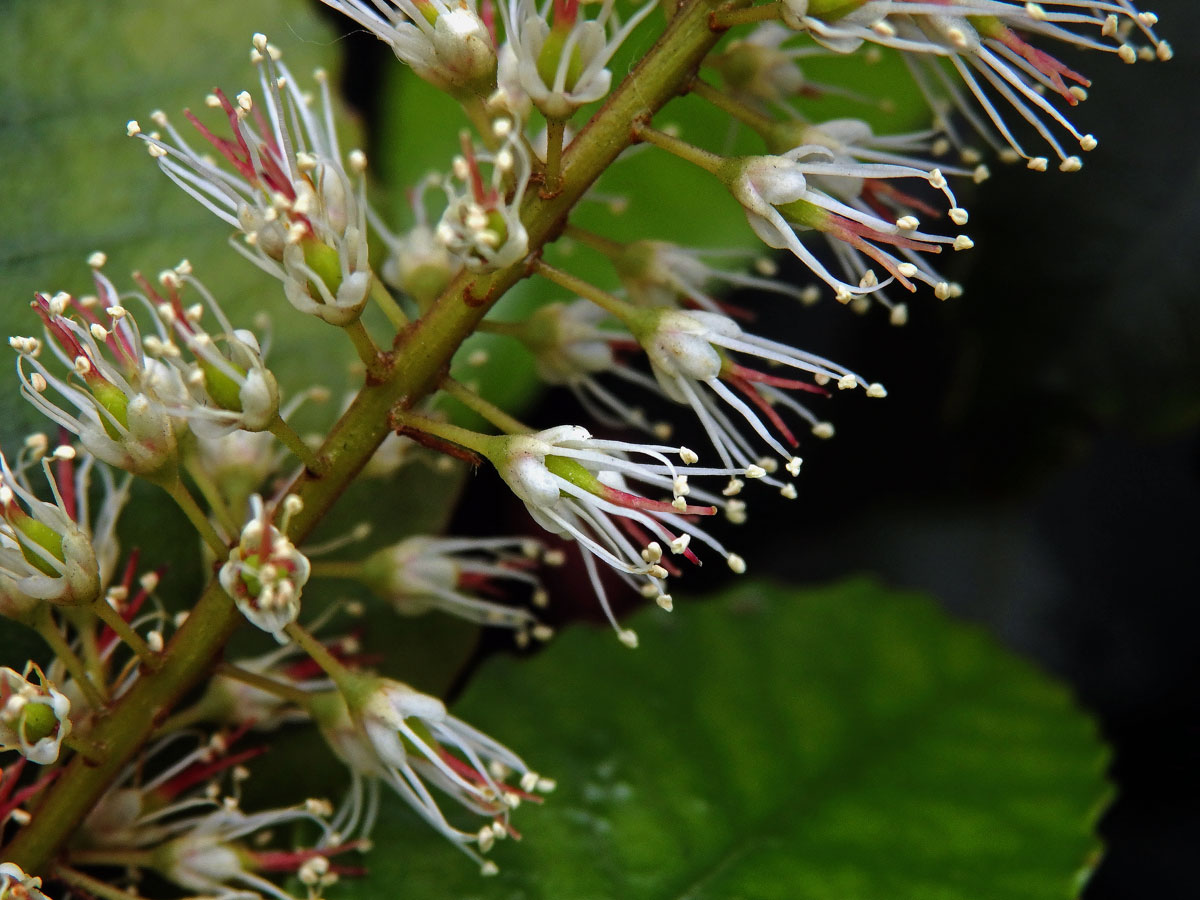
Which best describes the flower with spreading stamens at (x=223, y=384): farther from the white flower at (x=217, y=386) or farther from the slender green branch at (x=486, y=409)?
the slender green branch at (x=486, y=409)

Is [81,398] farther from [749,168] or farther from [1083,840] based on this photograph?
[1083,840]

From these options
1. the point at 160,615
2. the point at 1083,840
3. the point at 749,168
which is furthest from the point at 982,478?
the point at 160,615

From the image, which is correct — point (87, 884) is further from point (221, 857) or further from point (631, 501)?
point (631, 501)

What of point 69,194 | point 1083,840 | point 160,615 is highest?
point 69,194

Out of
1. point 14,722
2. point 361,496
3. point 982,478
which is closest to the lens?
point 14,722

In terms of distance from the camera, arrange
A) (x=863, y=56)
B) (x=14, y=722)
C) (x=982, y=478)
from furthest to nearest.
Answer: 1. (x=982, y=478)
2. (x=863, y=56)
3. (x=14, y=722)

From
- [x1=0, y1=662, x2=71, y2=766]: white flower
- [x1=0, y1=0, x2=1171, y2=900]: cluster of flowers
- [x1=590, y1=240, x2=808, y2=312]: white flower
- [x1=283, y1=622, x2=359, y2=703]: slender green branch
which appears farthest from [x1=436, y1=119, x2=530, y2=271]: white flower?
[x1=0, y1=662, x2=71, y2=766]: white flower

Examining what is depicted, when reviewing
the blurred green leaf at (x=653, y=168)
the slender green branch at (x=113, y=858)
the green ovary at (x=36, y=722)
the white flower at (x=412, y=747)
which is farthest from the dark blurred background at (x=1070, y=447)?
the green ovary at (x=36, y=722)
